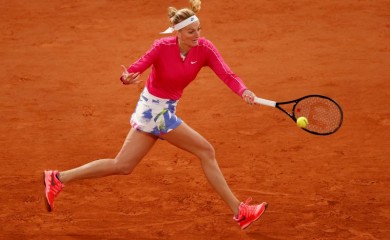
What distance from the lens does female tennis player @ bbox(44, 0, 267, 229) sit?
5164 millimetres

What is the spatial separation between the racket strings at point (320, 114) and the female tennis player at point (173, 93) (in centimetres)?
65

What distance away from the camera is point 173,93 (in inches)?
208

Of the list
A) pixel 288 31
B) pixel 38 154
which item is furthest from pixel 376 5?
pixel 38 154

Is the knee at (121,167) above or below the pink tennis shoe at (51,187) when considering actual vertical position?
above

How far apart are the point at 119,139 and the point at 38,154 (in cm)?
97

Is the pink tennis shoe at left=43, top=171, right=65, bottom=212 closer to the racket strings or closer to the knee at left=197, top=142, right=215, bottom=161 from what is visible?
the knee at left=197, top=142, right=215, bottom=161

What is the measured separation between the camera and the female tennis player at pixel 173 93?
516 centimetres

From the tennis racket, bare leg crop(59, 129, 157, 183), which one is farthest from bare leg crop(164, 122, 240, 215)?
the tennis racket

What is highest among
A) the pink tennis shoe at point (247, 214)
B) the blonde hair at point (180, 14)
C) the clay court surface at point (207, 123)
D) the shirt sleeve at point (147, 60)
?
the blonde hair at point (180, 14)

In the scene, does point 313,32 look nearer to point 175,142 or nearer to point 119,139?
point 119,139

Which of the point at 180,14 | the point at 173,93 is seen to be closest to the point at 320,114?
the point at 173,93

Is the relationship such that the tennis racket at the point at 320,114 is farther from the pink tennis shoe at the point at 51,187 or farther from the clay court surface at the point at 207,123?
the pink tennis shoe at the point at 51,187

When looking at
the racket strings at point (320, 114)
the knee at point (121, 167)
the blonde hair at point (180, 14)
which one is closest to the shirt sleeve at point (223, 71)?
the blonde hair at point (180, 14)

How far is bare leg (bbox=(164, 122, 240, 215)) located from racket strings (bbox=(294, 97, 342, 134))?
93 centimetres
